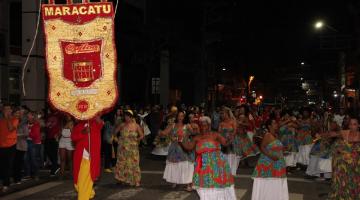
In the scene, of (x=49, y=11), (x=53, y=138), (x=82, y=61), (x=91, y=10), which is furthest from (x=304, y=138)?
(x=49, y=11)

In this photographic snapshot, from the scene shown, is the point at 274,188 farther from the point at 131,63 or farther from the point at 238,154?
the point at 131,63

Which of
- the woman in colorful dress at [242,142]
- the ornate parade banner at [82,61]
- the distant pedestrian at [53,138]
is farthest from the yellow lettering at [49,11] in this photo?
the woman in colorful dress at [242,142]

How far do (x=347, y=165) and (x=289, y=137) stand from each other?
696 cm

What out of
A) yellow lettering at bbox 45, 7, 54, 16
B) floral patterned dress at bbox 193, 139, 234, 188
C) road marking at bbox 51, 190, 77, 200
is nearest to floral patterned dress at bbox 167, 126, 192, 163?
road marking at bbox 51, 190, 77, 200

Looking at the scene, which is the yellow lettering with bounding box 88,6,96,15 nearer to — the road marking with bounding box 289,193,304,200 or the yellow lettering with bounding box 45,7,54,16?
the yellow lettering with bounding box 45,7,54,16

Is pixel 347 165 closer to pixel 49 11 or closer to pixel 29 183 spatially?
pixel 49 11

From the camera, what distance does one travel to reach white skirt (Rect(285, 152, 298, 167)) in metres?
15.2

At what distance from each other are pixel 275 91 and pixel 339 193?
63592 millimetres

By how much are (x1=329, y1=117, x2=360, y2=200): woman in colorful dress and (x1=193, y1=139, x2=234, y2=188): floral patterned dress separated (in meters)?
1.79

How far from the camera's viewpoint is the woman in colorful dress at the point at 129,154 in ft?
40.3

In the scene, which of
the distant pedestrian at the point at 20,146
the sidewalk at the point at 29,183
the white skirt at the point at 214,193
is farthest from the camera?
the distant pedestrian at the point at 20,146

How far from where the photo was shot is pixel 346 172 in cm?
860

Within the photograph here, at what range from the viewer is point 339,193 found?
863 centimetres

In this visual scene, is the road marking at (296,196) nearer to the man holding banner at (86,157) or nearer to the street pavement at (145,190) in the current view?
the street pavement at (145,190)
